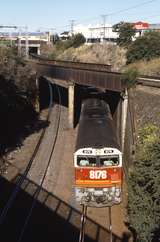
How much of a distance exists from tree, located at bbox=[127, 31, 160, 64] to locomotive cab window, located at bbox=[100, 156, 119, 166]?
44479mm

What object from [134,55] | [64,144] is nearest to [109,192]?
[64,144]

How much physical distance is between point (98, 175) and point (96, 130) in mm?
3358

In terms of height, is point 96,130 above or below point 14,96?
above

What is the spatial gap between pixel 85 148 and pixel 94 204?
3828 mm

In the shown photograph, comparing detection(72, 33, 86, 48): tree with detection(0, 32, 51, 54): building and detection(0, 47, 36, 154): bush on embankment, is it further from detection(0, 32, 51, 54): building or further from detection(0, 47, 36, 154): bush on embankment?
detection(0, 47, 36, 154): bush on embankment

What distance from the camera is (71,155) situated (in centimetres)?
3872

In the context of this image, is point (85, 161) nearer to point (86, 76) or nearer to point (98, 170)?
point (98, 170)

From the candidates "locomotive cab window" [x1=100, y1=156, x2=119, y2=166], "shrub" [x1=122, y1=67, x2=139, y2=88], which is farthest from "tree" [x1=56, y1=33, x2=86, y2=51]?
"locomotive cab window" [x1=100, y1=156, x2=119, y2=166]

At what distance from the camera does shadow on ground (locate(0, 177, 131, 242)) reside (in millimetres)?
23031

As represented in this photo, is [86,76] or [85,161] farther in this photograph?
[86,76]

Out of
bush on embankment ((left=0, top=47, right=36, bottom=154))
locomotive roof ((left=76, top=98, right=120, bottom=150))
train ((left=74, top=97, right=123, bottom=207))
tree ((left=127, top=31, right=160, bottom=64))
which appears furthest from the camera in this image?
tree ((left=127, top=31, right=160, bottom=64))

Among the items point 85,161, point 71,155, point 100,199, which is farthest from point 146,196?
point 71,155

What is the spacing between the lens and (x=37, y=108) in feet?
197

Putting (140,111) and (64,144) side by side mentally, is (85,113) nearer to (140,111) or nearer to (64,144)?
(140,111)
